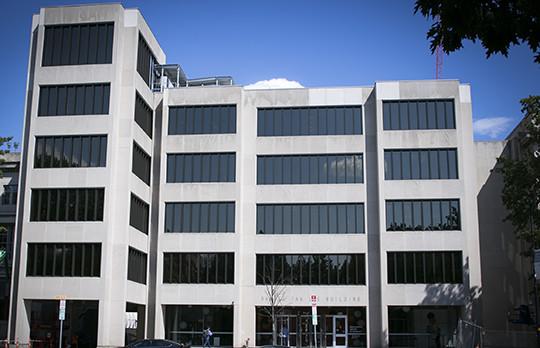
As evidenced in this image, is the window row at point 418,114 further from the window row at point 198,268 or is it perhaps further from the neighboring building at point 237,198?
the window row at point 198,268

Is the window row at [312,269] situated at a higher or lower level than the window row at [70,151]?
lower

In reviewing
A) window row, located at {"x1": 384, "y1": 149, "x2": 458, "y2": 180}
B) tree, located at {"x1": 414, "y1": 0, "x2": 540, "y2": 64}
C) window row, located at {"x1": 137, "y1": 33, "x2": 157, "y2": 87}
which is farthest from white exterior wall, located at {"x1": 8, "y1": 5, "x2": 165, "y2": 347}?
tree, located at {"x1": 414, "y1": 0, "x2": 540, "y2": 64}

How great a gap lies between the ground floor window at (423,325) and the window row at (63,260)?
2280 centimetres

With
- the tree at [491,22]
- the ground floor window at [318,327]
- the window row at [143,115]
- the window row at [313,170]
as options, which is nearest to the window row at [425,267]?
the ground floor window at [318,327]

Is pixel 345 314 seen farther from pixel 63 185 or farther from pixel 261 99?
pixel 63 185

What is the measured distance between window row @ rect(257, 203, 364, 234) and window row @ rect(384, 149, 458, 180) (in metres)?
3.99

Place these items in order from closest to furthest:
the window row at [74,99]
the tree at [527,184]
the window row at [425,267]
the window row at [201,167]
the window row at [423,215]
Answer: the tree at [527,184] < the window row at [74,99] < the window row at [425,267] < the window row at [423,215] < the window row at [201,167]

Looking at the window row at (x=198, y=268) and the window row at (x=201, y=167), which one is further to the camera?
the window row at (x=201, y=167)

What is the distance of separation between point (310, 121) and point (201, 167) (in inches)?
385

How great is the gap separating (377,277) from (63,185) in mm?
24759

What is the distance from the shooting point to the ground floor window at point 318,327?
53.2 m

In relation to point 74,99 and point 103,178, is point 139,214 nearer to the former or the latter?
point 103,178

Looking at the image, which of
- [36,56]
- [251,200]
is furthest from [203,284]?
[36,56]

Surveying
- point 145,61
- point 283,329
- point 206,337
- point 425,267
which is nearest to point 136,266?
point 206,337
